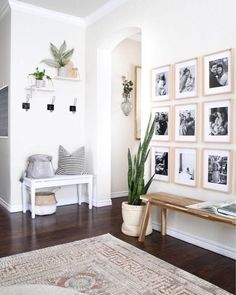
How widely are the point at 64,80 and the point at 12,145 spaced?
1215 millimetres

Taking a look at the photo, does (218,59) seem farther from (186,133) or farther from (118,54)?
(118,54)

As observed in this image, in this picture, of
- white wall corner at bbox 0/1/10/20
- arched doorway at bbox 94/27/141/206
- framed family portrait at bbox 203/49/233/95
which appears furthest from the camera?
arched doorway at bbox 94/27/141/206

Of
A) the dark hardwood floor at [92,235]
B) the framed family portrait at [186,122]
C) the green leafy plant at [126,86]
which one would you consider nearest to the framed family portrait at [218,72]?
the framed family portrait at [186,122]

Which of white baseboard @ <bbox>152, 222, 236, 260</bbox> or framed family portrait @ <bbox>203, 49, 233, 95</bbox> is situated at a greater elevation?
framed family portrait @ <bbox>203, 49, 233, 95</bbox>

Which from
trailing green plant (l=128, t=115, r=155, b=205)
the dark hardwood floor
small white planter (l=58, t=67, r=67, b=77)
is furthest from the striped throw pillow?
trailing green plant (l=128, t=115, r=155, b=205)

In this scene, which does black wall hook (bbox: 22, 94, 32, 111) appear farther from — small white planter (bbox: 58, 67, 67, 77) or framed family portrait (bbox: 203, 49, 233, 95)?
framed family portrait (bbox: 203, 49, 233, 95)

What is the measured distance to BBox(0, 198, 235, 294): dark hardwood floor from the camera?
7.27 ft

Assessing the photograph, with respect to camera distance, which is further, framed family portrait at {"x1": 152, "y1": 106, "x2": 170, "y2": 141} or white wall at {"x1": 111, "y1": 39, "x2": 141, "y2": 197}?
white wall at {"x1": 111, "y1": 39, "x2": 141, "y2": 197}

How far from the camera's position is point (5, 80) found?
400 cm

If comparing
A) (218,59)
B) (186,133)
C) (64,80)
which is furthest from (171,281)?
(64,80)

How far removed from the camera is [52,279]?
2.02 meters

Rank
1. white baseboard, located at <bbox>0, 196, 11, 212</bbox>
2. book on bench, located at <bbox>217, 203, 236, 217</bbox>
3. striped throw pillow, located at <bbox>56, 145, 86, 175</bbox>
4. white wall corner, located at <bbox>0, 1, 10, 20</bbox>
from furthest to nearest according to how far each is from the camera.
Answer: striped throw pillow, located at <bbox>56, 145, 86, 175</bbox> → white baseboard, located at <bbox>0, 196, 11, 212</bbox> → white wall corner, located at <bbox>0, 1, 10, 20</bbox> → book on bench, located at <bbox>217, 203, 236, 217</bbox>

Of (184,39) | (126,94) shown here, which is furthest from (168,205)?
(126,94)

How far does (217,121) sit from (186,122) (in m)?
0.35
